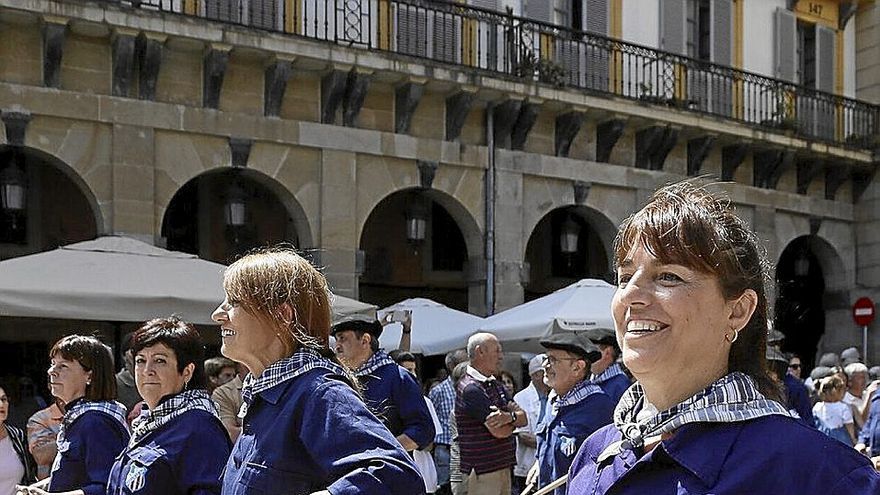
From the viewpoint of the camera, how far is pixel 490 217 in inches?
654

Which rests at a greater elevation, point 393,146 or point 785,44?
point 785,44

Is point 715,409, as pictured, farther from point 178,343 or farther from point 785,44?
point 785,44

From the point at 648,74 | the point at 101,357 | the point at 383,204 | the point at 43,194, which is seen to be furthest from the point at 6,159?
the point at 101,357

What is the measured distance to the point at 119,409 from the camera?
4.75m

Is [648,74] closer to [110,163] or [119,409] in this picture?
[110,163]

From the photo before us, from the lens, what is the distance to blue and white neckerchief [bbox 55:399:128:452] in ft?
15.1

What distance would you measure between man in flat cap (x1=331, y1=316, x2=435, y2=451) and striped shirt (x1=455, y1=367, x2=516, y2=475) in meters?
1.22

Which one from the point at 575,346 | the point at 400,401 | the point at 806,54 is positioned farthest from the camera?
the point at 806,54

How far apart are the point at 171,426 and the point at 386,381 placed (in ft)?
10.8

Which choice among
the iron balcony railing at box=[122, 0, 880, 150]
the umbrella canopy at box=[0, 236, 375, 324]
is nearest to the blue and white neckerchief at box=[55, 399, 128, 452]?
the umbrella canopy at box=[0, 236, 375, 324]

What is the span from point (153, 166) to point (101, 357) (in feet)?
30.6

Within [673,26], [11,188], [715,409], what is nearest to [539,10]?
[673,26]

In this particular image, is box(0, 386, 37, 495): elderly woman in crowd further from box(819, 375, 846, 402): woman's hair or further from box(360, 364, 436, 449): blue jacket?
box(819, 375, 846, 402): woman's hair

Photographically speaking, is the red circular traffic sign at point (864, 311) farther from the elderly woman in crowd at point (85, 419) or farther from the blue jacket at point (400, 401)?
the elderly woman in crowd at point (85, 419)
